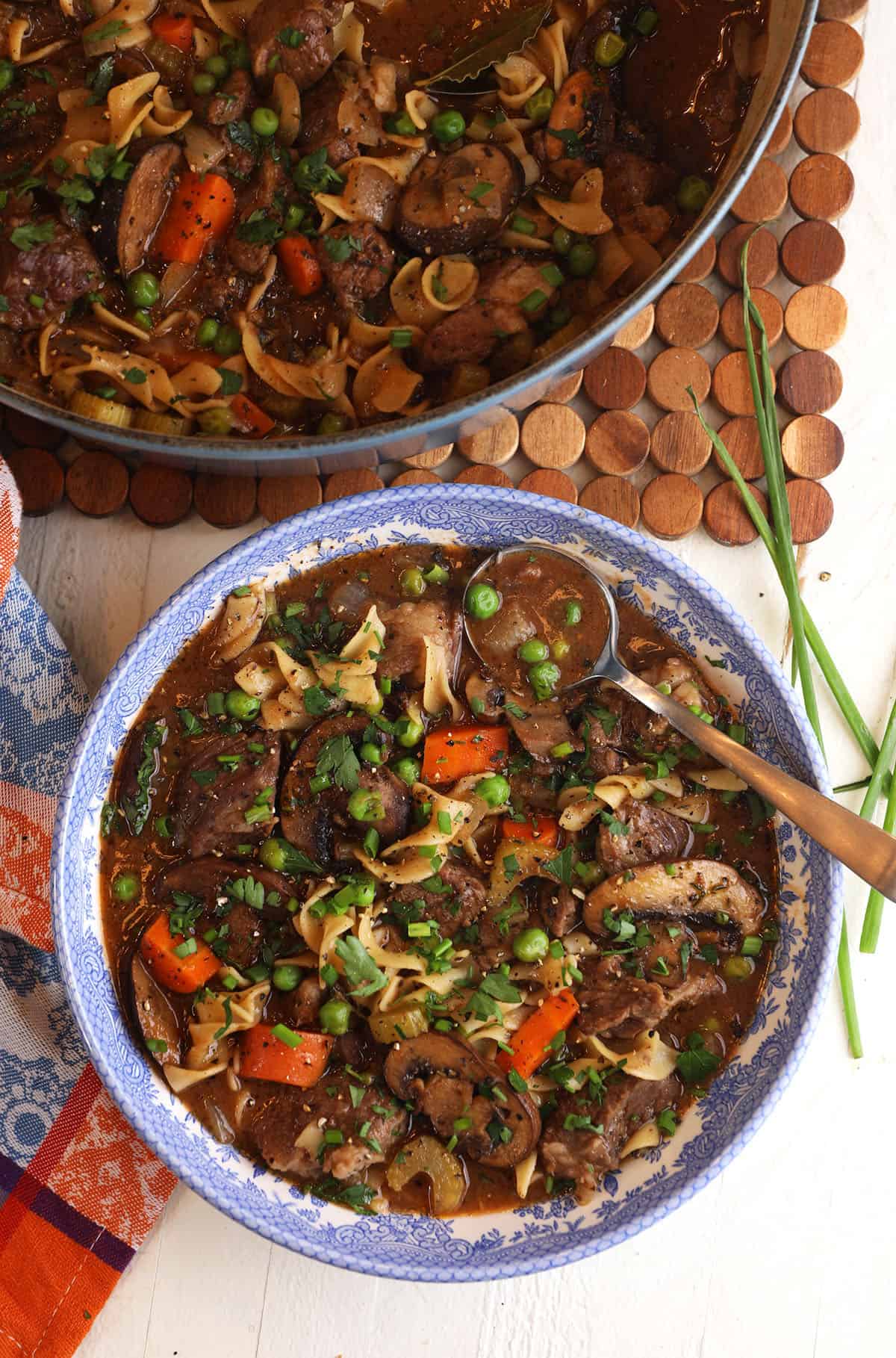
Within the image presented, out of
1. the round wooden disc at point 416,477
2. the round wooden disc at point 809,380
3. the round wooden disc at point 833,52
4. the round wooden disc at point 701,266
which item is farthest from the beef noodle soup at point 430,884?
the round wooden disc at point 833,52

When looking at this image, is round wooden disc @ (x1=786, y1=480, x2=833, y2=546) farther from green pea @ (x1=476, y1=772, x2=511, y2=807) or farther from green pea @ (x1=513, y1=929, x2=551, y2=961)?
green pea @ (x1=513, y1=929, x2=551, y2=961)

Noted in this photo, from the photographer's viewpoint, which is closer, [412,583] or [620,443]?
[412,583]

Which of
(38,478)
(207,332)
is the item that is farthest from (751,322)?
(38,478)

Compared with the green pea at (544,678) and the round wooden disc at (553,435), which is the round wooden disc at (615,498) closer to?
the round wooden disc at (553,435)

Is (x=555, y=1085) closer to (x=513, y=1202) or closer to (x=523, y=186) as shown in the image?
(x=513, y=1202)

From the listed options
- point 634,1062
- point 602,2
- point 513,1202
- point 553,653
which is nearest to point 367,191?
point 602,2

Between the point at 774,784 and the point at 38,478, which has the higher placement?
the point at 38,478

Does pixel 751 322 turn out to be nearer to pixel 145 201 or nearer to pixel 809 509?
pixel 809 509

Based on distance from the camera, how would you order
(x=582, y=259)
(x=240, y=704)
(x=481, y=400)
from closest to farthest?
1. (x=481, y=400)
2. (x=240, y=704)
3. (x=582, y=259)
